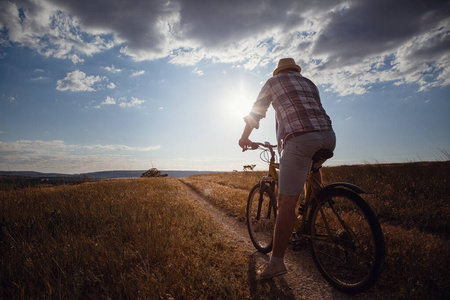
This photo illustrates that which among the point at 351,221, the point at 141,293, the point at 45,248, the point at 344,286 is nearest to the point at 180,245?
the point at 141,293

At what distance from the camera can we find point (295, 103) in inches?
98.3

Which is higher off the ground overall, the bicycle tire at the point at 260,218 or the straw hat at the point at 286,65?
the straw hat at the point at 286,65

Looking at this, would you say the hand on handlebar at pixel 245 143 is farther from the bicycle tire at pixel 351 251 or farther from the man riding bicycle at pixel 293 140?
the bicycle tire at pixel 351 251

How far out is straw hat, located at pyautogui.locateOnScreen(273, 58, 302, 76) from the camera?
2801 mm

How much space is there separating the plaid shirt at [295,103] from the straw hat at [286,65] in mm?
138

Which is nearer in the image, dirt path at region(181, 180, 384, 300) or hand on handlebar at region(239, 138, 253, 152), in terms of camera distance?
dirt path at region(181, 180, 384, 300)

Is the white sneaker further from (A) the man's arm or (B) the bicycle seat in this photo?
(A) the man's arm

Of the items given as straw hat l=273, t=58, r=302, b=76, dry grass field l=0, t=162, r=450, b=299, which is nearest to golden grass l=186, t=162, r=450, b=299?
dry grass field l=0, t=162, r=450, b=299

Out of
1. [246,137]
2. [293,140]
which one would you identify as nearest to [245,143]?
[246,137]

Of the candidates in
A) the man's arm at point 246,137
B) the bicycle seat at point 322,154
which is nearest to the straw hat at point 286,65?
the man's arm at point 246,137

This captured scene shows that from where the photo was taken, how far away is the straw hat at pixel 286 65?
2801 millimetres

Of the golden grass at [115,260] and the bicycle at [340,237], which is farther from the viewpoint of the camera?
the golden grass at [115,260]

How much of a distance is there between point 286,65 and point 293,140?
48.5 inches

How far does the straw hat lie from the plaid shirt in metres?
0.14
